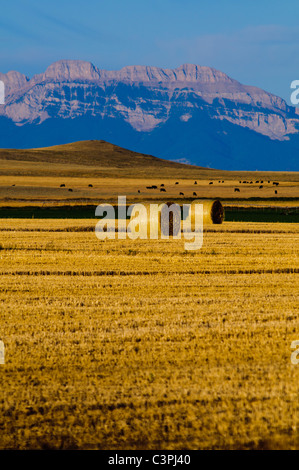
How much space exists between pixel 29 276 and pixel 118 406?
11.2 m

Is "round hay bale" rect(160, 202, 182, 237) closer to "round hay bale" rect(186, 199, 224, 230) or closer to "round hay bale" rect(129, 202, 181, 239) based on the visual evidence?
"round hay bale" rect(129, 202, 181, 239)

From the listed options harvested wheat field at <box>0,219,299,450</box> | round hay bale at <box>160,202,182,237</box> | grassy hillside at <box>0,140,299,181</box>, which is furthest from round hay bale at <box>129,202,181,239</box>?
grassy hillside at <box>0,140,299,181</box>

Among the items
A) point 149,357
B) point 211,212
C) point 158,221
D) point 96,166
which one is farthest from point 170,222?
point 96,166

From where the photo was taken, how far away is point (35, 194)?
78.4 metres

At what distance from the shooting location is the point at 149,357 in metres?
10.2

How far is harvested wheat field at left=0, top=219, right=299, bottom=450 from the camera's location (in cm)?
750

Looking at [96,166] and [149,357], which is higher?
[96,166]

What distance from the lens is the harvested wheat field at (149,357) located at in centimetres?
750

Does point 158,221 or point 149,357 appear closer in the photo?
point 149,357

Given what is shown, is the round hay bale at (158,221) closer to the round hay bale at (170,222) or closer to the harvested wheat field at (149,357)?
the round hay bale at (170,222)

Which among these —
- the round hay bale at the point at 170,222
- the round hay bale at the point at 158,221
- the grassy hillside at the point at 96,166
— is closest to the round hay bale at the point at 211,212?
the round hay bale at the point at 158,221

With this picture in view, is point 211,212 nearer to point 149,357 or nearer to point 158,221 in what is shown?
point 158,221

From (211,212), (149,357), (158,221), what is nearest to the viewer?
(149,357)

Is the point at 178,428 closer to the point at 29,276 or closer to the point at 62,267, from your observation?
the point at 29,276
